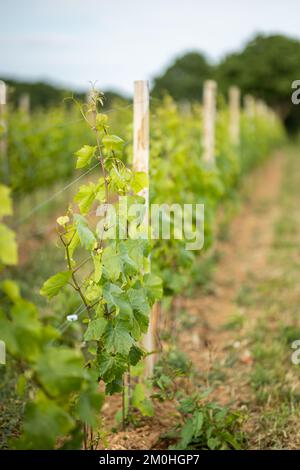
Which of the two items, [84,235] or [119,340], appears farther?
[119,340]

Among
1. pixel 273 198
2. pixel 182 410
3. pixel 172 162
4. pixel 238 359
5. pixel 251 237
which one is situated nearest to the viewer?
pixel 182 410

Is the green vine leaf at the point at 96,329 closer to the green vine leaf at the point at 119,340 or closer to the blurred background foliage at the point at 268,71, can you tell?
the green vine leaf at the point at 119,340

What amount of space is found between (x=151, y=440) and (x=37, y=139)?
5.28 meters

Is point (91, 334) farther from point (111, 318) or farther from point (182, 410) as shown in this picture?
point (182, 410)

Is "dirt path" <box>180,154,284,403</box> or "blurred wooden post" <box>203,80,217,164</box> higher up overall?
"blurred wooden post" <box>203,80,217,164</box>

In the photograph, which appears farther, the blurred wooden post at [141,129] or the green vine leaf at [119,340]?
the blurred wooden post at [141,129]

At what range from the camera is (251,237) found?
7.68 metres

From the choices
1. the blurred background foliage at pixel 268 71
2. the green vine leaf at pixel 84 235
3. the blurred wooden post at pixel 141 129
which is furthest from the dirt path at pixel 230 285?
the blurred background foliage at pixel 268 71

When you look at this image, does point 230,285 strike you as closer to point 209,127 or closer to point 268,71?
point 209,127

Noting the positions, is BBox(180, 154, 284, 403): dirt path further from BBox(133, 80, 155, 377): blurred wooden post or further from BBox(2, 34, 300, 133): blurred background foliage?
BBox(2, 34, 300, 133): blurred background foliage

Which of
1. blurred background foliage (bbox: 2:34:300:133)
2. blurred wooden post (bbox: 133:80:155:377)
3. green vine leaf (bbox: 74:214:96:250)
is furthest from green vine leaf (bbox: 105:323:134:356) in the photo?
blurred background foliage (bbox: 2:34:300:133)

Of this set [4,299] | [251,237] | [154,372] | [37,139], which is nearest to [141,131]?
[154,372]

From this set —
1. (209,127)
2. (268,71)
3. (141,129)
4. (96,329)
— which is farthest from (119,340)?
(268,71)

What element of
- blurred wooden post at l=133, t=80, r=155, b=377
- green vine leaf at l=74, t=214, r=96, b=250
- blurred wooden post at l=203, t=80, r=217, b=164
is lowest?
green vine leaf at l=74, t=214, r=96, b=250
